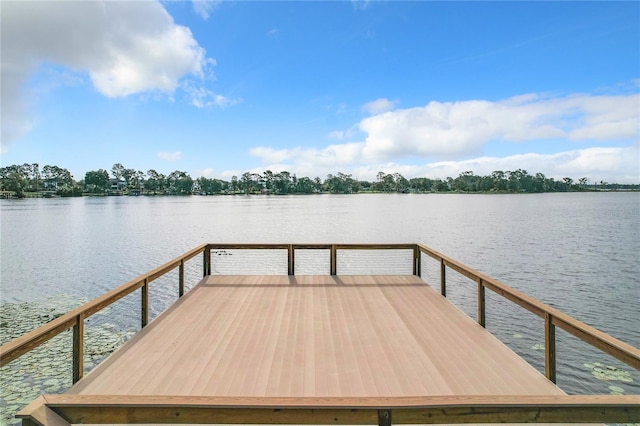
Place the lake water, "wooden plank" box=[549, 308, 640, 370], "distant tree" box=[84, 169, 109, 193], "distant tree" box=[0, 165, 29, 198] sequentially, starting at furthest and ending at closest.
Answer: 1. "distant tree" box=[84, 169, 109, 193]
2. "distant tree" box=[0, 165, 29, 198]
3. the lake water
4. "wooden plank" box=[549, 308, 640, 370]

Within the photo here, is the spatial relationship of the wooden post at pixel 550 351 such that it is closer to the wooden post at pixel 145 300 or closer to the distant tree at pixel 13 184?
the wooden post at pixel 145 300

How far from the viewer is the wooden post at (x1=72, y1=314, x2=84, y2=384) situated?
313 centimetres

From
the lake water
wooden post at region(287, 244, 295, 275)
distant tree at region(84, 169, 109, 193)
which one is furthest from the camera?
distant tree at region(84, 169, 109, 193)

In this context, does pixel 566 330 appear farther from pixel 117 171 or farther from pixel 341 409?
pixel 117 171

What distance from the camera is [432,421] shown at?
1.72m

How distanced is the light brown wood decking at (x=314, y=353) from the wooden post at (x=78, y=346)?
0.09 m

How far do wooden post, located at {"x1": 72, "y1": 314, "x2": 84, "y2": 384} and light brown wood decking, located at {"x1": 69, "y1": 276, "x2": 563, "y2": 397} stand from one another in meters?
0.09

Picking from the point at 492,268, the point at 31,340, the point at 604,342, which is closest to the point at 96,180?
the point at 492,268

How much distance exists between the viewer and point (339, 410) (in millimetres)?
1692

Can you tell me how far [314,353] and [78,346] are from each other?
235cm

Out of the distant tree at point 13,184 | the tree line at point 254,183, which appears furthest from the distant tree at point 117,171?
the distant tree at point 13,184

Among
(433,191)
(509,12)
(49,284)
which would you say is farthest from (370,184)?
(49,284)

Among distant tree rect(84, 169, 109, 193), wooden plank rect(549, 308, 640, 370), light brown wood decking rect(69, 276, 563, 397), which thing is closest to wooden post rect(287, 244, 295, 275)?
light brown wood decking rect(69, 276, 563, 397)

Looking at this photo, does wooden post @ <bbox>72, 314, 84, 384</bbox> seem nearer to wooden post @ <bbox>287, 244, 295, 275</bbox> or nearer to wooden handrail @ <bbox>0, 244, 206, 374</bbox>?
wooden handrail @ <bbox>0, 244, 206, 374</bbox>
